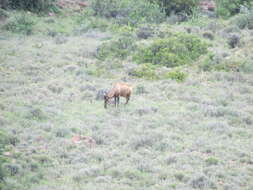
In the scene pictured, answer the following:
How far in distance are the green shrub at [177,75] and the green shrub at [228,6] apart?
58.0ft

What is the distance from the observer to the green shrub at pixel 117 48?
24625 millimetres

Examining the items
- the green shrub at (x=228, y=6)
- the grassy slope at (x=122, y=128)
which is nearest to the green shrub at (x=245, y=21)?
the green shrub at (x=228, y=6)

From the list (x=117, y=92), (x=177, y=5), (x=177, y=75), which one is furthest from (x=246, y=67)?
(x=177, y=5)

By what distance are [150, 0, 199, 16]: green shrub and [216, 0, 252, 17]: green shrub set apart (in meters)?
2.24

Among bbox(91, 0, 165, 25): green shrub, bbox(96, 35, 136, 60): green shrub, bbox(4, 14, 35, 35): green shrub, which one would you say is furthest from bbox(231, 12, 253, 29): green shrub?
bbox(4, 14, 35, 35): green shrub

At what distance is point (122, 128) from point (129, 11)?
840 inches

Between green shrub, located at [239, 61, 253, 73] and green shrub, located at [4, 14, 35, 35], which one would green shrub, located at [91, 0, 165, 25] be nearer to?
green shrub, located at [4, 14, 35, 35]

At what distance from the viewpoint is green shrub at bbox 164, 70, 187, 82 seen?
20969mm

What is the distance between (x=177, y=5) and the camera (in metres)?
37.1

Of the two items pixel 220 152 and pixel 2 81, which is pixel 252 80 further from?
pixel 2 81

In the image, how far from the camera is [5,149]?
12250 mm

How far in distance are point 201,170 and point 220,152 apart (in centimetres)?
161

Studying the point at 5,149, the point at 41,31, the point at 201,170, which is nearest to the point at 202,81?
the point at 201,170

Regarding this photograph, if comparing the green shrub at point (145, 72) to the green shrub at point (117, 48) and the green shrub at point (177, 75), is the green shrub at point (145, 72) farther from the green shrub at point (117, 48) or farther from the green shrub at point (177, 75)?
the green shrub at point (117, 48)
